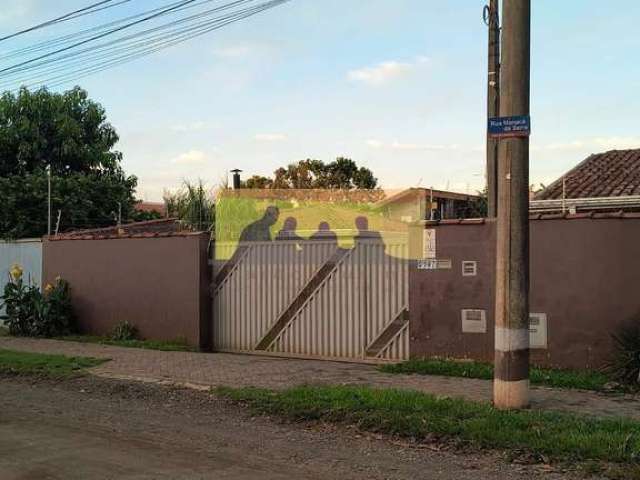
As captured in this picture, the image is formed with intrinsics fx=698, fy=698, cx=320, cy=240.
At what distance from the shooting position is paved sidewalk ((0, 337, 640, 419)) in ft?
25.8

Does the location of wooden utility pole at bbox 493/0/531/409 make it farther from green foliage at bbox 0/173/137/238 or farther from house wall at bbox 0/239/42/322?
green foliage at bbox 0/173/137/238

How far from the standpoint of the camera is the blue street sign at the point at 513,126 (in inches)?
292

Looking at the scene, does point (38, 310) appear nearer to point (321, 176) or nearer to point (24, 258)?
point (24, 258)

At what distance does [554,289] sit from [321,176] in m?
28.5

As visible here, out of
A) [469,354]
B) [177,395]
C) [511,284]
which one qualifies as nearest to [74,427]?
[177,395]

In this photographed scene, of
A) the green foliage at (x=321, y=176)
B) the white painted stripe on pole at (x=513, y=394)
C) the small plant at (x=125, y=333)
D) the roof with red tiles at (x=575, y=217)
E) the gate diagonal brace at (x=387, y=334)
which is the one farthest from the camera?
the green foliage at (x=321, y=176)

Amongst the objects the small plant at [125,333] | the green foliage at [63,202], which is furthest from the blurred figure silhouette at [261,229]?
the green foliage at [63,202]

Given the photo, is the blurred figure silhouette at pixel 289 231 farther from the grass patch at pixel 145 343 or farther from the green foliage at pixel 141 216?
the green foliage at pixel 141 216

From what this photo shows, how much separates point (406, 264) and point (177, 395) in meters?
3.98

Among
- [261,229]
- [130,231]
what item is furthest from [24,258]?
[261,229]

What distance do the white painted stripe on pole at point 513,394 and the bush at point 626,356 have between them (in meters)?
1.96

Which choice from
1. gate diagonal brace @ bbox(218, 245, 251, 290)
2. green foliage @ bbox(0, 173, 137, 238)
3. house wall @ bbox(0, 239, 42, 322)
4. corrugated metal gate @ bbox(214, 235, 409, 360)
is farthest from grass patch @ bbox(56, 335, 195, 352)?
green foliage @ bbox(0, 173, 137, 238)

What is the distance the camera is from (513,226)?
7395 millimetres

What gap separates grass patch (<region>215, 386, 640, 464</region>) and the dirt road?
233mm
